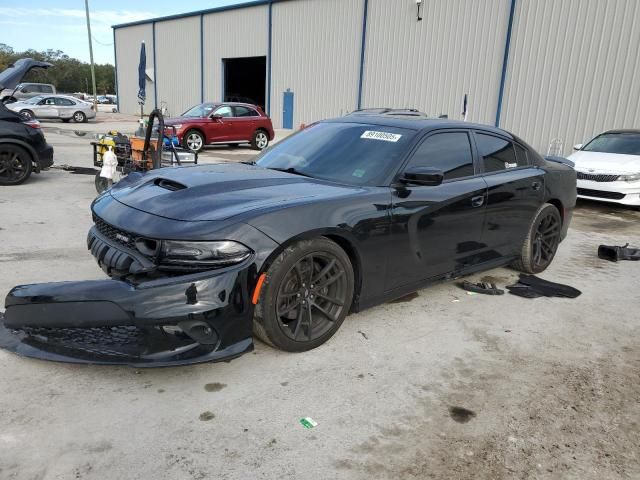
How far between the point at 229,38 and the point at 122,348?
27.7 meters

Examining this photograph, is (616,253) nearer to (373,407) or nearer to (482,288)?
(482,288)

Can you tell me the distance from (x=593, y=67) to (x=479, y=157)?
12.7 m

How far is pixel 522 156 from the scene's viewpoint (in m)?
4.95

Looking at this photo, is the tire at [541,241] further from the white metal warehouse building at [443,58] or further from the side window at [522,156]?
the white metal warehouse building at [443,58]

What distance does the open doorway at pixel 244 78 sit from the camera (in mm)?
28781

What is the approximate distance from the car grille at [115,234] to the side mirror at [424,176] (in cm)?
184

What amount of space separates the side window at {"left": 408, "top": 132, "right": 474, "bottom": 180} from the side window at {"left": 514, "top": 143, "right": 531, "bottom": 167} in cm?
83

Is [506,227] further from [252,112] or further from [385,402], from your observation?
[252,112]

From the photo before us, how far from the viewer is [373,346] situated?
138 inches

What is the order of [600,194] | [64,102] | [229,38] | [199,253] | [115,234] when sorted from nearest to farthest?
1. [199,253]
2. [115,234]
3. [600,194]
4. [64,102]
5. [229,38]

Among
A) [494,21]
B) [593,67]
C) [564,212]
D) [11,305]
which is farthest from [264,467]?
[494,21]

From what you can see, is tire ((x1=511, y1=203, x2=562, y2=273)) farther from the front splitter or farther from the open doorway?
the open doorway

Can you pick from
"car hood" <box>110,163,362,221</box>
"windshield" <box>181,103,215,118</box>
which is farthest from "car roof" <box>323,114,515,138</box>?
"windshield" <box>181,103,215,118</box>

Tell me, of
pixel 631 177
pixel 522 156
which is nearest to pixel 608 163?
pixel 631 177
